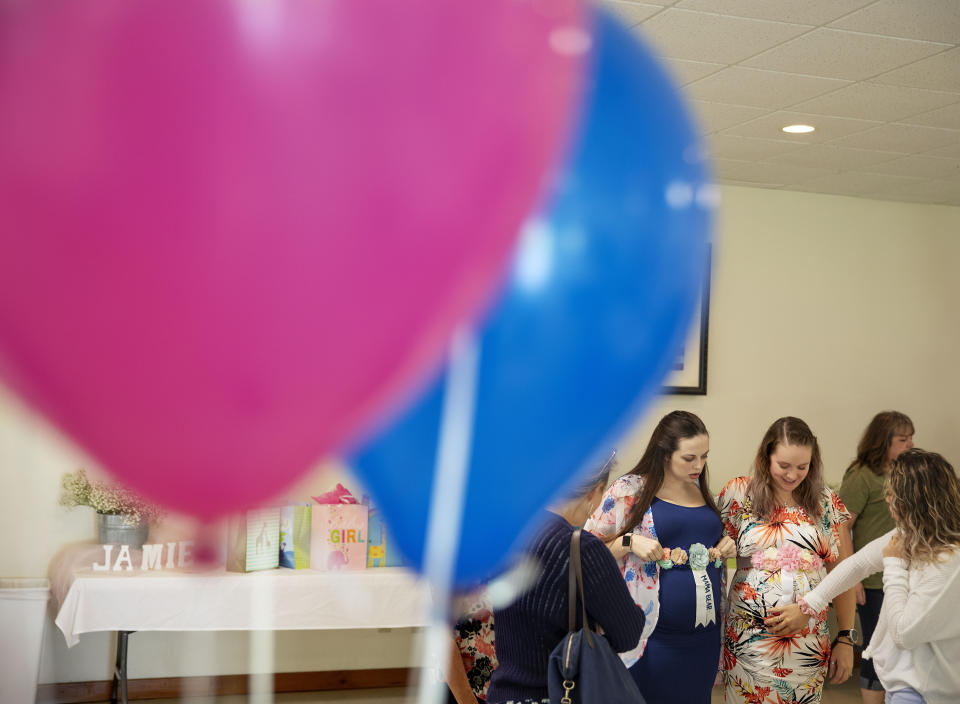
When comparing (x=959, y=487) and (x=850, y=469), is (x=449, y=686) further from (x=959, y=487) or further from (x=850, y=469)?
(x=850, y=469)

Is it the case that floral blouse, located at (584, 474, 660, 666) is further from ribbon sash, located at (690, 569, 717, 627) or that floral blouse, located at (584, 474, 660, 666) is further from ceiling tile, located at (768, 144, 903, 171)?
ceiling tile, located at (768, 144, 903, 171)

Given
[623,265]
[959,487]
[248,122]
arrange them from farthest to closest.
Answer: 1. [959,487]
2. [623,265]
3. [248,122]

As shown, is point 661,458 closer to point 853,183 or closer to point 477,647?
point 477,647

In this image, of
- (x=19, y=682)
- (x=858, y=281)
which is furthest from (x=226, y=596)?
(x=858, y=281)

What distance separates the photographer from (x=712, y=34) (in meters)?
2.90

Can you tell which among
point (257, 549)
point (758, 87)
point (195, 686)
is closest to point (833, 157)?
point (758, 87)

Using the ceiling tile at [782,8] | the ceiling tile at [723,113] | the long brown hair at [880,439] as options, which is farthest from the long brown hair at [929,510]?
the long brown hair at [880,439]

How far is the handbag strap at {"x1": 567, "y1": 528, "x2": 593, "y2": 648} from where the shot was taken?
5.96 ft

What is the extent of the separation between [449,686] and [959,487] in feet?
4.49

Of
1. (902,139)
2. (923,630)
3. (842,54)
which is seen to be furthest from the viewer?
(902,139)

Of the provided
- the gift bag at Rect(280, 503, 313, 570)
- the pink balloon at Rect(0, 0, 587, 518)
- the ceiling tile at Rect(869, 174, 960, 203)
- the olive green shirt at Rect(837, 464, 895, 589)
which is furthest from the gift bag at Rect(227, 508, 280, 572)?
the ceiling tile at Rect(869, 174, 960, 203)

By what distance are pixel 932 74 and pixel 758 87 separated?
0.54 m

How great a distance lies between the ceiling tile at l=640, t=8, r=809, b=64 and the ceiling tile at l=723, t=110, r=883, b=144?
2.33 feet

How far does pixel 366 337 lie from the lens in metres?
0.53
